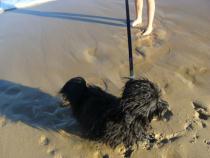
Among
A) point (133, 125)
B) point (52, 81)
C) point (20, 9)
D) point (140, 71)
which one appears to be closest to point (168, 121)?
point (133, 125)

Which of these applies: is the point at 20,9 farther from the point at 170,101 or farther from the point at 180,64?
the point at 170,101

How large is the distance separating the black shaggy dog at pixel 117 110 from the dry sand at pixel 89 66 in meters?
0.21

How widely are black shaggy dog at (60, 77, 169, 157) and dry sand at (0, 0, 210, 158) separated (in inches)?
8.4

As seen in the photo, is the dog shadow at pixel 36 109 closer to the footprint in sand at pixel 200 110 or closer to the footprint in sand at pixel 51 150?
the footprint in sand at pixel 51 150

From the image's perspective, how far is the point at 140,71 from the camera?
4.62 meters

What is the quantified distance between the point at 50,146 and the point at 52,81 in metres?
1.13

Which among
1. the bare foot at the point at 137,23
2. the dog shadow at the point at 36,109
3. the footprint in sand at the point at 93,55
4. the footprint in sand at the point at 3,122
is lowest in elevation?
the footprint in sand at the point at 3,122

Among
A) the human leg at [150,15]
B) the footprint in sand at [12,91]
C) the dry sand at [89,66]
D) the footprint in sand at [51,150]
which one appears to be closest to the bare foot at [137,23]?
the dry sand at [89,66]

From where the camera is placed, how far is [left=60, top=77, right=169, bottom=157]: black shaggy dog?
308 cm

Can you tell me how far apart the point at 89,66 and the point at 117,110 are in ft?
5.68

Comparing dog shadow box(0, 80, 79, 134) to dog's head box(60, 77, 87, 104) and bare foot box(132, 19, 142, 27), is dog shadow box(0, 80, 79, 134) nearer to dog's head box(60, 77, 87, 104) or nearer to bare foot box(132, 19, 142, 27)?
dog's head box(60, 77, 87, 104)

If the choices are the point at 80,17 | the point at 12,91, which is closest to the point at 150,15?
the point at 80,17

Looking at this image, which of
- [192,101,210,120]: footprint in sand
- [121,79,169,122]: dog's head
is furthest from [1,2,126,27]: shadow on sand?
[121,79,169,122]: dog's head

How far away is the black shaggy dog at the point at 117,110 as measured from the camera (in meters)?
3.08
